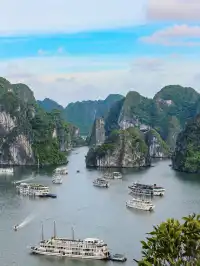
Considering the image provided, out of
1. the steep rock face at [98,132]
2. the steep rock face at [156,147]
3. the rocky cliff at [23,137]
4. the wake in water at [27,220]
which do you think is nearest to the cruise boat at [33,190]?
the wake in water at [27,220]

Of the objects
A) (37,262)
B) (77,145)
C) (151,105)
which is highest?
(151,105)

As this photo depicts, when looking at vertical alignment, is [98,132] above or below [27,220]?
above

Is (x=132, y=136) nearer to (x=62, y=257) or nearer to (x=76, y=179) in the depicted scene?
(x=76, y=179)

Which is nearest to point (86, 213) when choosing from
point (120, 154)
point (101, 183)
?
point (101, 183)

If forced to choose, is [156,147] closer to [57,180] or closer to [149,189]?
[57,180]

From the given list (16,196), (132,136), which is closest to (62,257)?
(16,196)

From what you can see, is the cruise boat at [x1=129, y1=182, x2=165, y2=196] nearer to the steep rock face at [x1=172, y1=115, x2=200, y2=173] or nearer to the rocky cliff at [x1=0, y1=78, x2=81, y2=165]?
the steep rock face at [x1=172, y1=115, x2=200, y2=173]
